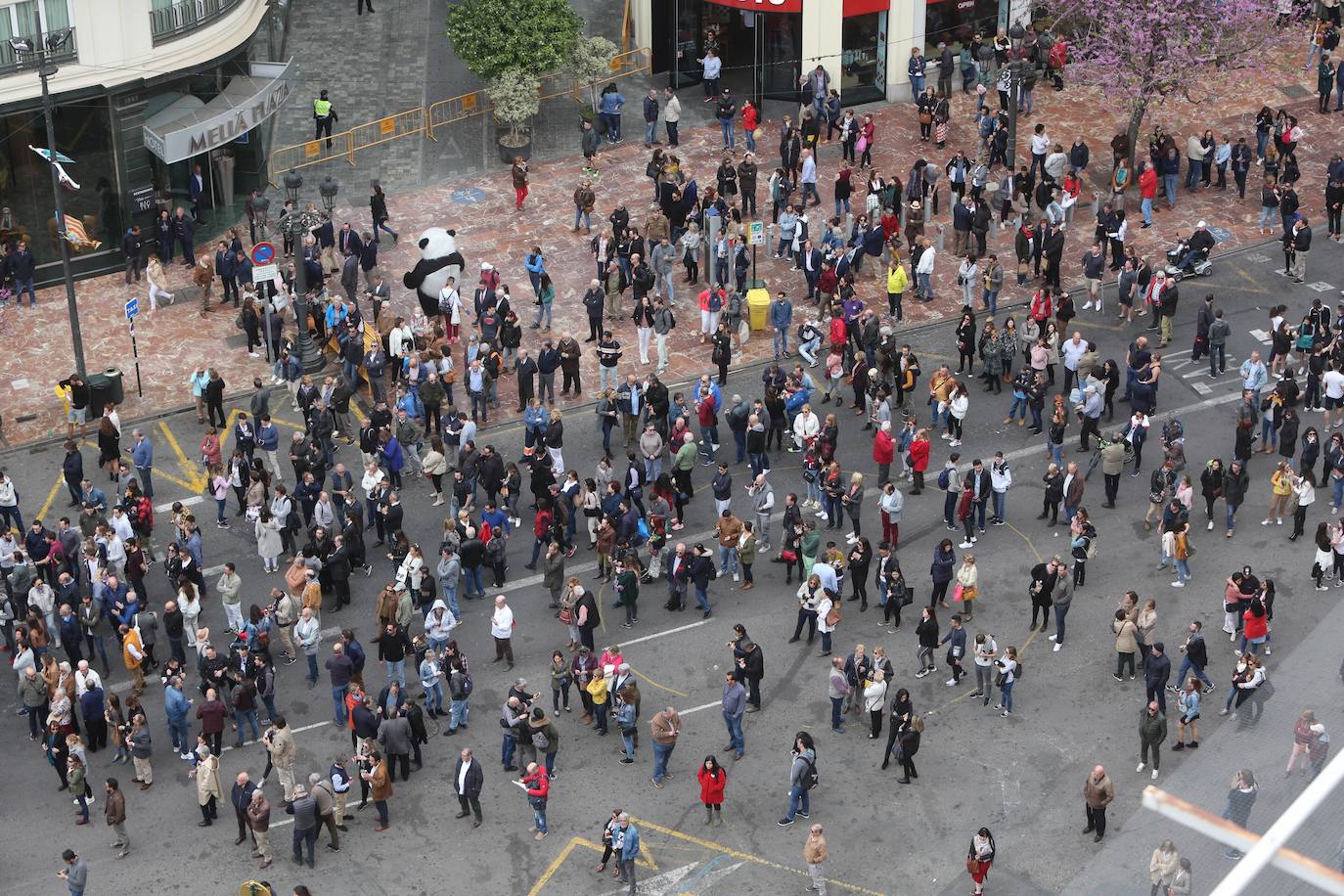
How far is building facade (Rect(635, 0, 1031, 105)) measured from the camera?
4725 centimetres

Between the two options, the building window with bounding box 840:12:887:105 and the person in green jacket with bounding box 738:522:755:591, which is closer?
the person in green jacket with bounding box 738:522:755:591

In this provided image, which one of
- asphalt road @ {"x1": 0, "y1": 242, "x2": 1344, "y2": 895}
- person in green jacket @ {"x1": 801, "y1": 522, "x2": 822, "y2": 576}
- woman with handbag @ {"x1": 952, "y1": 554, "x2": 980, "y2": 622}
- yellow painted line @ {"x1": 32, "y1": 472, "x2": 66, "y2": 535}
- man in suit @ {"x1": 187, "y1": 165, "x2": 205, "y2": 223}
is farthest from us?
man in suit @ {"x1": 187, "y1": 165, "x2": 205, "y2": 223}

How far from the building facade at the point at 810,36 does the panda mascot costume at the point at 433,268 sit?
11.5 m

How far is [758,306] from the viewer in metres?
39.2

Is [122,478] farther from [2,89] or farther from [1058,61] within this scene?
[1058,61]

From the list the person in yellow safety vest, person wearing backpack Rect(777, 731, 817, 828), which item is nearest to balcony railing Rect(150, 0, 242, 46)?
the person in yellow safety vest

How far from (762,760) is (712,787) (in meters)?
1.80

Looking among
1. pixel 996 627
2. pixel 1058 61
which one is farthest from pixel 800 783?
pixel 1058 61

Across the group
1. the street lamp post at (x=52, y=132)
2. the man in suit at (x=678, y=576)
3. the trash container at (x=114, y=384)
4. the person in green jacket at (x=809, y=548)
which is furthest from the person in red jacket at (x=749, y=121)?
the man in suit at (x=678, y=576)

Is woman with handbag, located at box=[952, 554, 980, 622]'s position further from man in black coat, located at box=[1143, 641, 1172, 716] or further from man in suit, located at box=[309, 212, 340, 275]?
man in suit, located at box=[309, 212, 340, 275]

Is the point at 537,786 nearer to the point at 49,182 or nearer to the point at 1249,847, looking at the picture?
the point at 1249,847

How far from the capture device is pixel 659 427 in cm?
3512

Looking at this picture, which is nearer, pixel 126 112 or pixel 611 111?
pixel 126 112

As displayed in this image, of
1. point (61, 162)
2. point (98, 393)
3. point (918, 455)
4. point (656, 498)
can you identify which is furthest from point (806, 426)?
point (61, 162)
